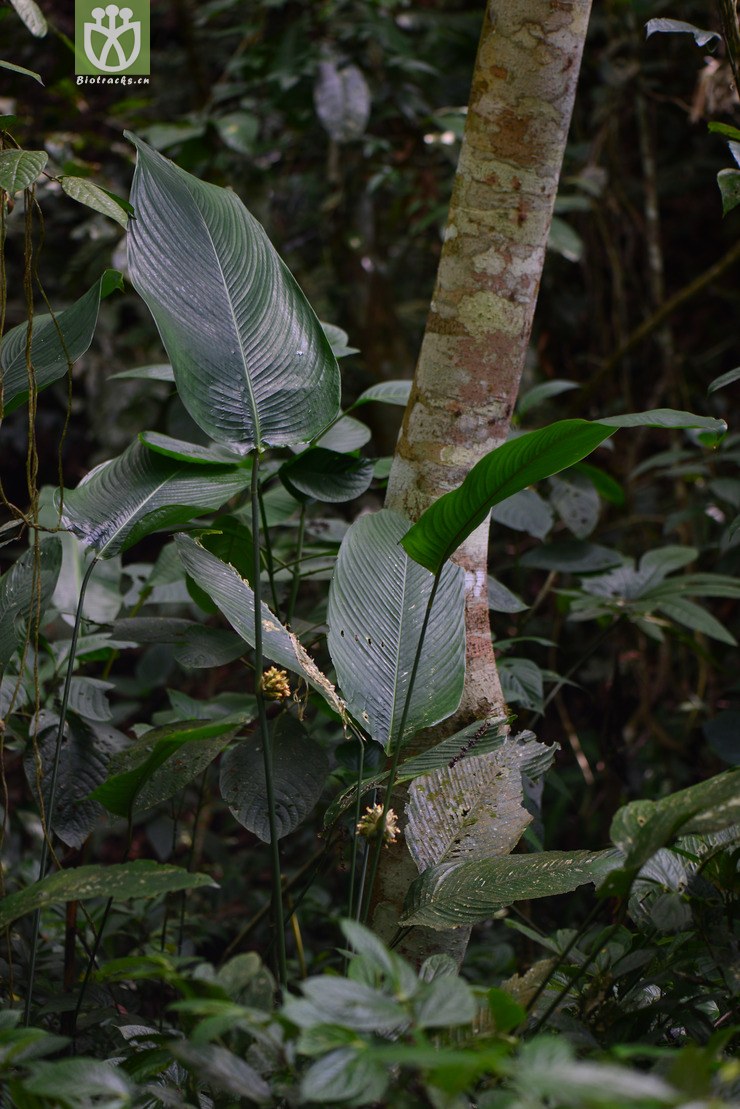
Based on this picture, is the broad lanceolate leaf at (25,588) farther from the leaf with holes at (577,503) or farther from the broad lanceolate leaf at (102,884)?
the leaf with holes at (577,503)

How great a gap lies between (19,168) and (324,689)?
57cm

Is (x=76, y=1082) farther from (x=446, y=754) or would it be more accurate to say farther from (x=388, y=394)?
(x=388, y=394)

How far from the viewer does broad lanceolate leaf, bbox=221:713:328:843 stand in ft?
3.18

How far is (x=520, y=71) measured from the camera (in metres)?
1.04

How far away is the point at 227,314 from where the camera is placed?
0.96 m

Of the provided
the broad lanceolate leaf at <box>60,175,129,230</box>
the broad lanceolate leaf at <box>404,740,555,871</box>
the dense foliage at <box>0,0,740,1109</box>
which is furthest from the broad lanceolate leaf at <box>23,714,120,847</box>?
the broad lanceolate leaf at <box>60,175,129,230</box>

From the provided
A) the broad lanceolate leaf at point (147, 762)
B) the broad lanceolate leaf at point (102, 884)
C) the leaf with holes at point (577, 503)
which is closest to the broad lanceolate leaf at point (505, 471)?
the broad lanceolate leaf at point (147, 762)

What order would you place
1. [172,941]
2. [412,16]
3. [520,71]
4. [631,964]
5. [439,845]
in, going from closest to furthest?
[631,964]
[439,845]
[520,71]
[172,941]
[412,16]

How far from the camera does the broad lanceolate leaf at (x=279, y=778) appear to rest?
970 millimetres

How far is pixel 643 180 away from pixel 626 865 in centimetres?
265

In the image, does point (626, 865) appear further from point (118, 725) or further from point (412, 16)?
point (412, 16)

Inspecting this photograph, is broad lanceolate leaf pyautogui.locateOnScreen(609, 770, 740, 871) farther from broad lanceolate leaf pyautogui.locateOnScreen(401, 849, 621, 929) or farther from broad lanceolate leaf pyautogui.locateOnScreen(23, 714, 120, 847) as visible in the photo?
broad lanceolate leaf pyautogui.locateOnScreen(23, 714, 120, 847)

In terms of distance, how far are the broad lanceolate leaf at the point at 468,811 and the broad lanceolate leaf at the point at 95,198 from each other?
646mm

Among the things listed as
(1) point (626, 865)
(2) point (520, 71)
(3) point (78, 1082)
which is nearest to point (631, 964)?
(1) point (626, 865)
